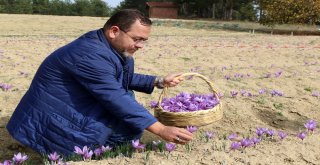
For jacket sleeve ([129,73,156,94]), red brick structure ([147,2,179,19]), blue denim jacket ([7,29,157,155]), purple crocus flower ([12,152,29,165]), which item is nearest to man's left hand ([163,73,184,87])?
jacket sleeve ([129,73,156,94])

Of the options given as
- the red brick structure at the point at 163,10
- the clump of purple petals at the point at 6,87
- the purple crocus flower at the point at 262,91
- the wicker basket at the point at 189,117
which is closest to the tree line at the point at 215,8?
the red brick structure at the point at 163,10

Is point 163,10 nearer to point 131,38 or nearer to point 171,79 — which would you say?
point 171,79

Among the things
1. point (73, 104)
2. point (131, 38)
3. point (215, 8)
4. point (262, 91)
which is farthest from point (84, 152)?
point (215, 8)

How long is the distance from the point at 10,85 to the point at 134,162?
4.35 m

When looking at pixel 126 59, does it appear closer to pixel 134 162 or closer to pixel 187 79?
pixel 134 162

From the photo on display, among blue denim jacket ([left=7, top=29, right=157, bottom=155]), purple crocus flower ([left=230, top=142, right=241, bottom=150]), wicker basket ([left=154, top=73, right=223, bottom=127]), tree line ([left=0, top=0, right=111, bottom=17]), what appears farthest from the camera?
tree line ([left=0, top=0, right=111, bottom=17])

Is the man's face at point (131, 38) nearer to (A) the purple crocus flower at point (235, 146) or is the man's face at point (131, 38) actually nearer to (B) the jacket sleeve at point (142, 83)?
(B) the jacket sleeve at point (142, 83)

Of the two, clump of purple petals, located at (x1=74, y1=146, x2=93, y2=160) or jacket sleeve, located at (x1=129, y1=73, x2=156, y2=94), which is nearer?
clump of purple petals, located at (x1=74, y1=146, x2=93, y2=160)

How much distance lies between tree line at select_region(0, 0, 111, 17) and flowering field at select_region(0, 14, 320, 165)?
55308 mm

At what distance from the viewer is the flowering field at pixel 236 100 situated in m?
3.48

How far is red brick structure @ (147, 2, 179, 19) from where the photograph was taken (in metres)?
63.1

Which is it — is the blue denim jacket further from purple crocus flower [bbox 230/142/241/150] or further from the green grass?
the green grass

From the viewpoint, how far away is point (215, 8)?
7019cm

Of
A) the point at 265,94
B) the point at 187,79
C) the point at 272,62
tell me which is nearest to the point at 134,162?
the point at 265,94
